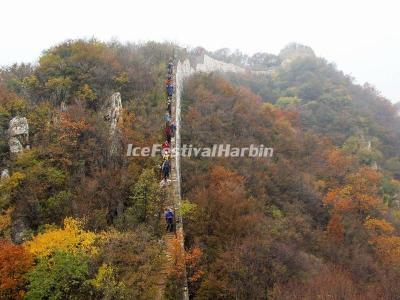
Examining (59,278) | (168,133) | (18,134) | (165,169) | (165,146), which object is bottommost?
(59,278)

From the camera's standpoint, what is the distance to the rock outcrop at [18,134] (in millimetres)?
19984

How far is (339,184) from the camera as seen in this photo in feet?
113

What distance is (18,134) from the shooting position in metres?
20.4

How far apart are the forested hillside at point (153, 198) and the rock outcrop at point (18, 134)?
0.12 metres

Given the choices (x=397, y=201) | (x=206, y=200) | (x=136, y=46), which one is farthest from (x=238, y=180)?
(x=397, y=201)

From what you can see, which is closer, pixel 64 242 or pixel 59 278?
pixel 59 278

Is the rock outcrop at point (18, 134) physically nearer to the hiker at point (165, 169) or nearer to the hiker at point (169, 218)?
the hiker at point (165, 169)

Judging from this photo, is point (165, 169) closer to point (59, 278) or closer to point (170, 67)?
point (59, 278)

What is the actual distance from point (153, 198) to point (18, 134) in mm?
8094

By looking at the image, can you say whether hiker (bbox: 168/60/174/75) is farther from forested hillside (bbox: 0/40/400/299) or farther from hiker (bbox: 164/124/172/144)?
hiker (bbox: 164/124/172/144)

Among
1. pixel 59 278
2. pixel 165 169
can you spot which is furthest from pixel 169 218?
pixel 59 278

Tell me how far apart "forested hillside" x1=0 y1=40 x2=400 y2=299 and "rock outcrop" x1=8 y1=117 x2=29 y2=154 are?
0.39 feet

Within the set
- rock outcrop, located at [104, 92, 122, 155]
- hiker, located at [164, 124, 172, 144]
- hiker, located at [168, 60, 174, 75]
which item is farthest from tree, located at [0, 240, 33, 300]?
hiker, located at [168, 60, 174, 75]

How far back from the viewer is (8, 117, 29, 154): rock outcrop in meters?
20.0
